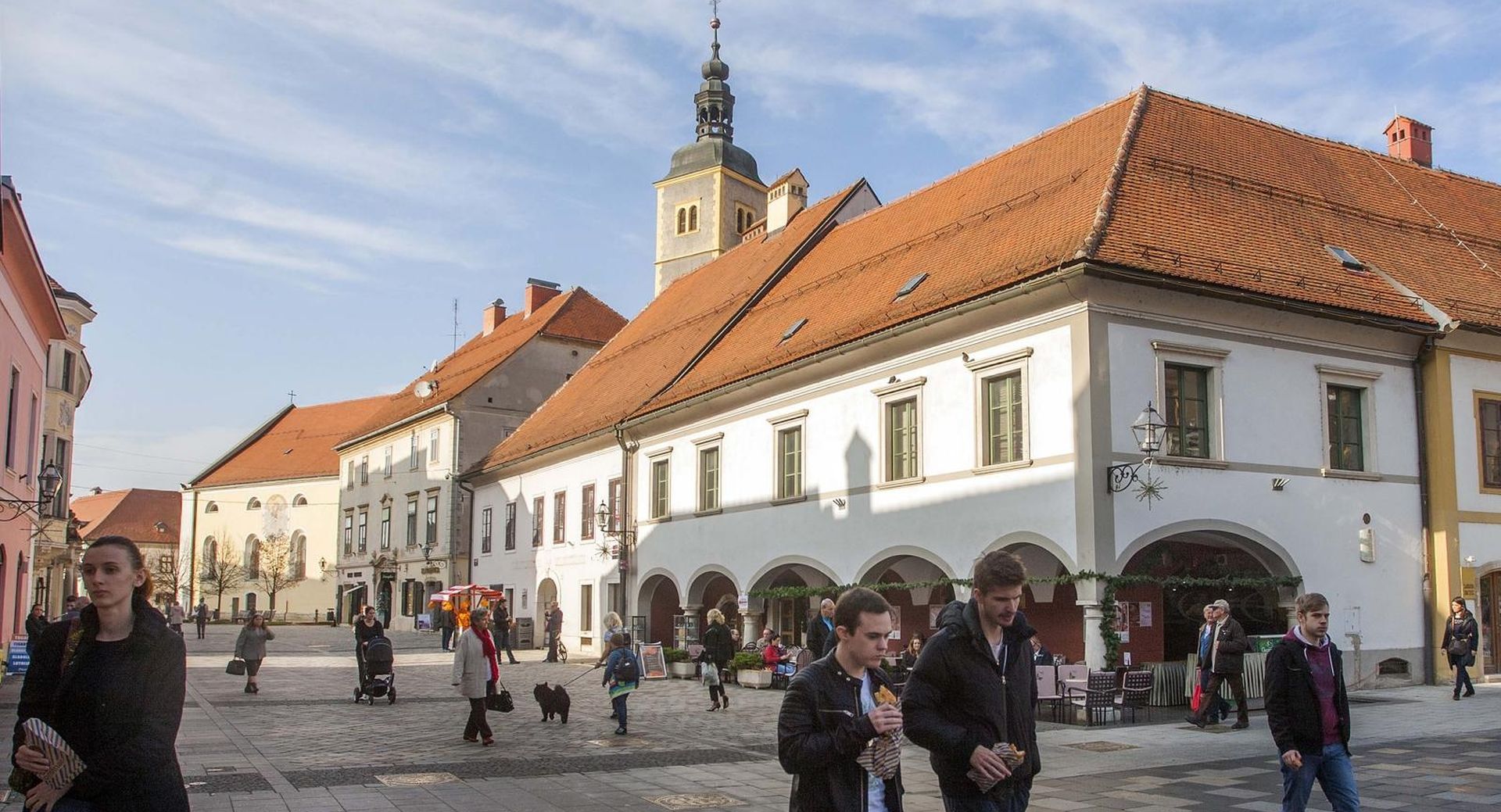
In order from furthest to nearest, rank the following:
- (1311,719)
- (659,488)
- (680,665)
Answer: (659,488) → (680,665) → (1311,719)

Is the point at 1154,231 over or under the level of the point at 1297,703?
over

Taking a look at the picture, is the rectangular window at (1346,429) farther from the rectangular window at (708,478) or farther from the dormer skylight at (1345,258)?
the rectangular window at (708,478)

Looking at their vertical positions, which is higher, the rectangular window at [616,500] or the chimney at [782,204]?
the chimney at [782,204]

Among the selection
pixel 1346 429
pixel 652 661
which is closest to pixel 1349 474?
pixel 1346 429

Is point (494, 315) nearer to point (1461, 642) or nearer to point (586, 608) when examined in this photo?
point (586, 608)

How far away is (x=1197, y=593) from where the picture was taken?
21578 millimetres

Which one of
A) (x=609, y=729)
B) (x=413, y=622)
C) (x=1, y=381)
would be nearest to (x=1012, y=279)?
(x=609, y=729)

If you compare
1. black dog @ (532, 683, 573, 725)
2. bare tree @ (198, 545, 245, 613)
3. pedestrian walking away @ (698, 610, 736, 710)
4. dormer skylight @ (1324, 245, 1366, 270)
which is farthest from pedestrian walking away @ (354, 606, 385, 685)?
bare tree @ (198, 545, 245, 613)

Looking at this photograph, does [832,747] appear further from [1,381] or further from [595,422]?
[595,422]

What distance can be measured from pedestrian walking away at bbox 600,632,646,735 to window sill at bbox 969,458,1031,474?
7.57m

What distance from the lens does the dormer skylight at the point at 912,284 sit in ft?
82.0

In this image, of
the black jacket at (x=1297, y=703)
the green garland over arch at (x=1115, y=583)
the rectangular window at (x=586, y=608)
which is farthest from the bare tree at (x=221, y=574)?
the black jacket at (x=1297, y=703)

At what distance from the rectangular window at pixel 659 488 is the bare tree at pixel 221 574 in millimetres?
51586

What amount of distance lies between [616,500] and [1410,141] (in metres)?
21.5
